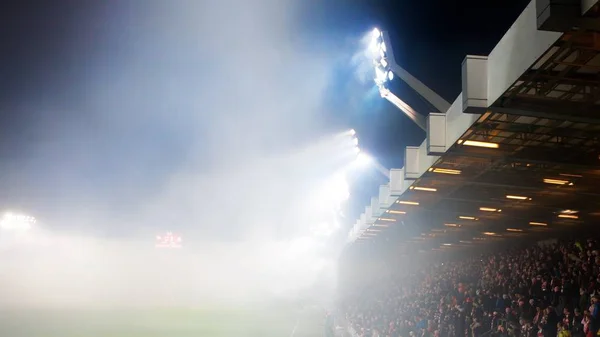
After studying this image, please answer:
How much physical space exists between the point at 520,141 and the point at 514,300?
5502mm

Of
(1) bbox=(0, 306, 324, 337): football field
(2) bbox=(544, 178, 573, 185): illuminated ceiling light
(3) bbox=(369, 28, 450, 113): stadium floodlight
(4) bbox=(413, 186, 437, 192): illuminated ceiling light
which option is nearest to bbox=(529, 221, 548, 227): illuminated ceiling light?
(4) bbox=(413, 186, 437, 192): illuminated ceiling light

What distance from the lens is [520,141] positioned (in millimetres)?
10258

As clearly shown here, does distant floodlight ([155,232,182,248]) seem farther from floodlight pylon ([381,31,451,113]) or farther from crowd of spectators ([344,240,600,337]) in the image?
floodlight pylon ([381,31,451,113])

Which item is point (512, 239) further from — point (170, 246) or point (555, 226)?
point (170, 246)

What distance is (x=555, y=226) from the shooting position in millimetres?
20719

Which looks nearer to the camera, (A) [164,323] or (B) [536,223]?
(B) [536,223]

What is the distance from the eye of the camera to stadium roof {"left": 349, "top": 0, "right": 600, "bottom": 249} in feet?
19.9

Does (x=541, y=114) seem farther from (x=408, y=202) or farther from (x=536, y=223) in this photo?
(x=536, y=223)

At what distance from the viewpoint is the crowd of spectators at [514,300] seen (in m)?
11.3

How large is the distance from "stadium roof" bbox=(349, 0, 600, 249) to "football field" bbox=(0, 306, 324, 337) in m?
15.2

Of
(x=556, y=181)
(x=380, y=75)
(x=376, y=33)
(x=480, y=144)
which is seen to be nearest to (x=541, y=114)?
(x=480, y=144)

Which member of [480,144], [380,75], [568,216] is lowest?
[480,144]

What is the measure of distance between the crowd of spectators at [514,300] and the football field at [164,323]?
10200 millimetres

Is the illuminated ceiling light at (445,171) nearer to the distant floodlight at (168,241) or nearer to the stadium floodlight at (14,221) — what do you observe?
the distant floodlight at (168,241)
